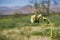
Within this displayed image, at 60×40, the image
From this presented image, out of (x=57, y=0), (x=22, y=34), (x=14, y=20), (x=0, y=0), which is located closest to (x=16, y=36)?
(x=22, y=34)

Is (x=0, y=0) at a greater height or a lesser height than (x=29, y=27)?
greater

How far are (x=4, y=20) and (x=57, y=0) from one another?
2.20ft

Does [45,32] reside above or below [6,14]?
below

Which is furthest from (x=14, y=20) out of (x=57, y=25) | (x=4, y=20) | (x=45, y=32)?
(x=57, y=25)

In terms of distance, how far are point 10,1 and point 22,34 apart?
424 millimetres

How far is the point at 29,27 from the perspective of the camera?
198 centimetres

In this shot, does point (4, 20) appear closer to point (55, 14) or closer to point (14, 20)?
point (14, 20)

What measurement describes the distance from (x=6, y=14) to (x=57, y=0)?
63cm

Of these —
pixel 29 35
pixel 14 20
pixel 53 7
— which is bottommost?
pixel 29 35

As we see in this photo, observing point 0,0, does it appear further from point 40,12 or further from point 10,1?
point 40,12

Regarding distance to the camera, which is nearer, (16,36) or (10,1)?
(16,36)

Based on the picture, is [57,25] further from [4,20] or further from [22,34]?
[4,20]

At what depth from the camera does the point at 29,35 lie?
1926mm

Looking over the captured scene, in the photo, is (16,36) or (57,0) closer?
(16,36)
